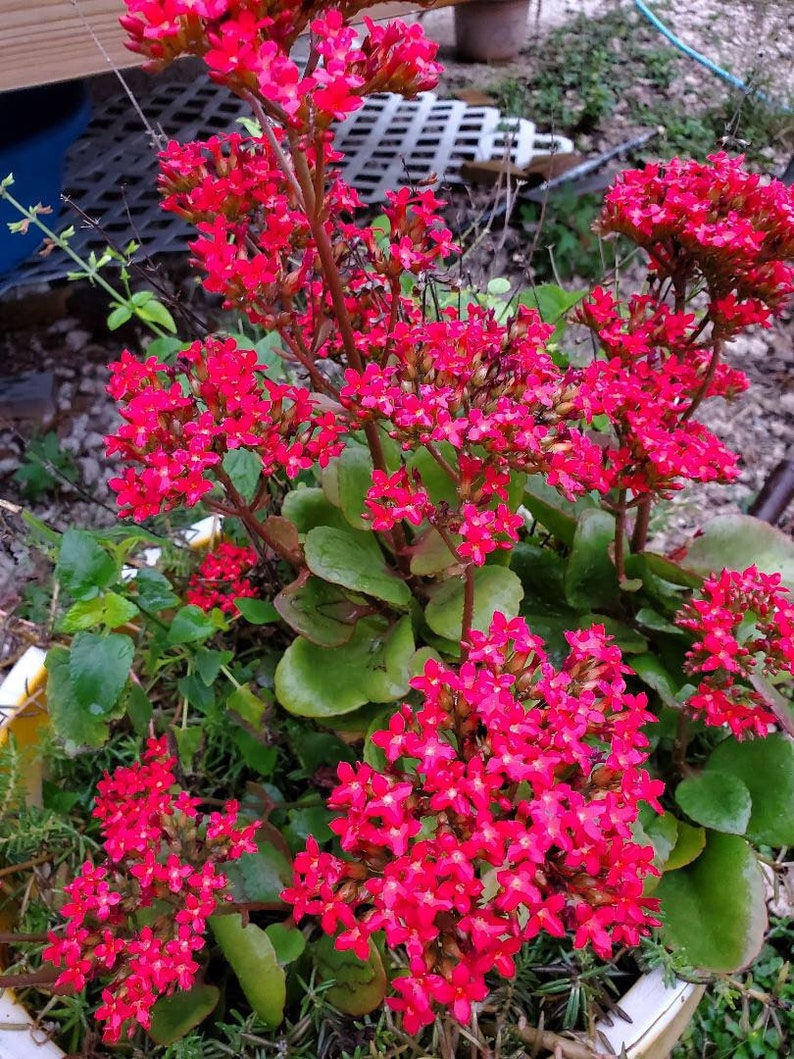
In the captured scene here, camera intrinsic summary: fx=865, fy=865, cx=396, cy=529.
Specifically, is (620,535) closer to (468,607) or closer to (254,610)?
(468,607)

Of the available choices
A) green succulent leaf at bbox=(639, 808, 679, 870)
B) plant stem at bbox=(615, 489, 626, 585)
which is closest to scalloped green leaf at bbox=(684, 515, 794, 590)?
plant stem at bbox=(615, 489, 626, 585)

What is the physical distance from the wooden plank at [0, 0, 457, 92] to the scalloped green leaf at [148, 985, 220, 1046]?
143 cm

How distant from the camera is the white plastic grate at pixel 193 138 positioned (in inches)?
83.6

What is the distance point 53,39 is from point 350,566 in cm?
120

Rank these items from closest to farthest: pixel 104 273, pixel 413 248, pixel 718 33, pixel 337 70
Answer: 1. pixel 337 70
2. pixel 413 248
3. pixel 104 273
4. pixel 718 33

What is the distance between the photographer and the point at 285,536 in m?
0.98

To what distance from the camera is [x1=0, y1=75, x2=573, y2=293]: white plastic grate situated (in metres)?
2.12

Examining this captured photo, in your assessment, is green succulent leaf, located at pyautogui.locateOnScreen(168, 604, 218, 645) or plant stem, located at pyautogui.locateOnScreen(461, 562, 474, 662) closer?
plant stem, located at pyautogui.locateOnScreen(461, 562, 474, 662)

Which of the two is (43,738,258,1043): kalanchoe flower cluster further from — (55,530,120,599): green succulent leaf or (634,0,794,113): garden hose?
Answer: (634,0,794,113): garden hose

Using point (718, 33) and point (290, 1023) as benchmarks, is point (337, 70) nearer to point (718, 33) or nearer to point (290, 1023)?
point (290, 1023)

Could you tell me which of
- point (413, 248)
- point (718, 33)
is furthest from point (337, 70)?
point (718, 33)

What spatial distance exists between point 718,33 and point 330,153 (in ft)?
11.6

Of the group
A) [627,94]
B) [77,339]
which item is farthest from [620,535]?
[627,94]

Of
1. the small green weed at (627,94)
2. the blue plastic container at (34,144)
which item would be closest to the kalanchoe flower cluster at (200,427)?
the blue plastic container at (34,144)
